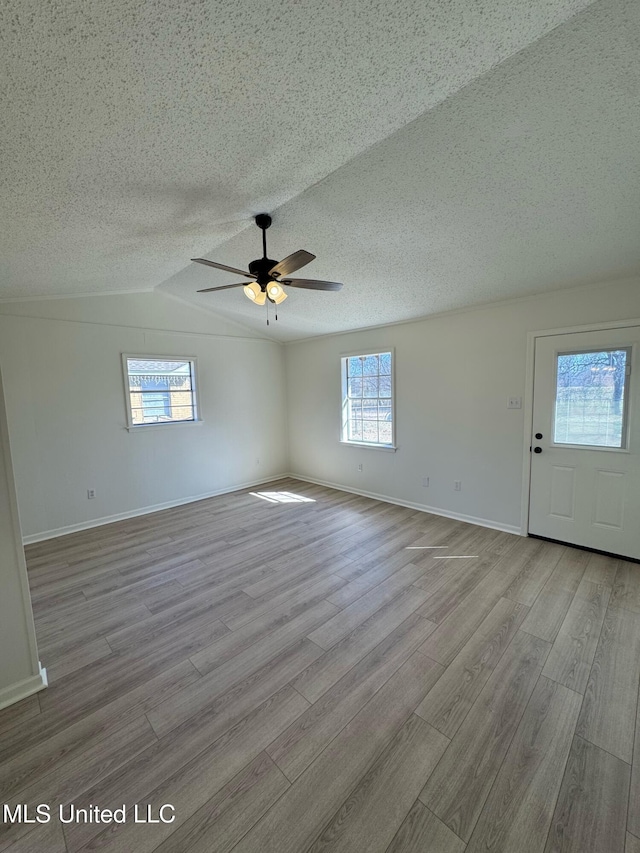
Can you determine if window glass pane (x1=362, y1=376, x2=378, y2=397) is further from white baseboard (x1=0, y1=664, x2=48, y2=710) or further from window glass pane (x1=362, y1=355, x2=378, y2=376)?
white baseboard (x1=0, y1=664, x2=48, y2=710)

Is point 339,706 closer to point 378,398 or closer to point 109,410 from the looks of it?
point 378,398

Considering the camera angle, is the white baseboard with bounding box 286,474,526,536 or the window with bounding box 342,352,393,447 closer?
the white baseboard with bounding box 286,474,526,536

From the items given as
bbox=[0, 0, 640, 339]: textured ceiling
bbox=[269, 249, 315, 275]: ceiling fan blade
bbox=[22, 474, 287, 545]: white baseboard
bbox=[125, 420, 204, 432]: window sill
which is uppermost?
bbox=[0, 0, 640, 339]: textured ceiling

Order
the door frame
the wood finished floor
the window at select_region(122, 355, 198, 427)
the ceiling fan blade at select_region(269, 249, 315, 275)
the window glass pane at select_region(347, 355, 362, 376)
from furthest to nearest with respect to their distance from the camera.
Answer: the window glass pane at select_region(347, 355, 362, 376) < the window at select_region(122, 355, 198, 427) < the door frame < the ceiling fan blade at select_region(269, 249, 315, 275) < the wood finished floor

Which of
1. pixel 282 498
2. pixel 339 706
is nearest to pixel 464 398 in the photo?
pixel 282 498

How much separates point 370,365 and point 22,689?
448 centimetres

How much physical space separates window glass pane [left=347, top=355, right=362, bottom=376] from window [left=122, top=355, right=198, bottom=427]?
2320mm

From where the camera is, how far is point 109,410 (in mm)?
4152

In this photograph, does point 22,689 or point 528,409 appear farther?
point 528,409

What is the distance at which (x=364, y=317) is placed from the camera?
4297 mm

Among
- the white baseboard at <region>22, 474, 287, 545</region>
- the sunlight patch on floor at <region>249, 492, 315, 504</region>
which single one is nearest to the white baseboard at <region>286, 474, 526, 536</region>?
the sunlight patch on floor at <region>249, 492, 315, 504</region>

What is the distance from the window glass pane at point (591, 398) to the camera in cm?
288

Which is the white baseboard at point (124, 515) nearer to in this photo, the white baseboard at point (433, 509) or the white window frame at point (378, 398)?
the white baseboard at point (433, 509)

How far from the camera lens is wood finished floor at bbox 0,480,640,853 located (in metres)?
1.20
